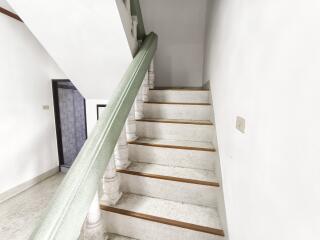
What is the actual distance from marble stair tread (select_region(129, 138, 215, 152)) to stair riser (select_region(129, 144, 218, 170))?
0.03 metres

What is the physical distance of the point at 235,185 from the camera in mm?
1023

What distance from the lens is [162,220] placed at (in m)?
1.24

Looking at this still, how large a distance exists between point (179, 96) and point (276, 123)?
1680 millimetres

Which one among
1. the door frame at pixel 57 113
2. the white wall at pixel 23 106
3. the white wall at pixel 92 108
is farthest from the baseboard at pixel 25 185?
the white wall at pixel 92 108

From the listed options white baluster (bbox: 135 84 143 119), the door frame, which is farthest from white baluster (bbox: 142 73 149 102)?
the door frame

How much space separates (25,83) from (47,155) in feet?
4.32

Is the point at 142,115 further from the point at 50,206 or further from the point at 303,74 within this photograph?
the point at 303,74

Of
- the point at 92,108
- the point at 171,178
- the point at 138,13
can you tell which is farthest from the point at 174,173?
the point at 92,108

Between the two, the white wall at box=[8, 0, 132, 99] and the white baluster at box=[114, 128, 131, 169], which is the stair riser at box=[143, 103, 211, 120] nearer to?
the white wall at box=[8, 0, 132, 99]

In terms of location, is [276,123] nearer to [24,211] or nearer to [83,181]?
[83,181]

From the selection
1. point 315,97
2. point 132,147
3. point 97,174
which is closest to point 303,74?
point 315,97

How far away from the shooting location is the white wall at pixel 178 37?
10.1 ft

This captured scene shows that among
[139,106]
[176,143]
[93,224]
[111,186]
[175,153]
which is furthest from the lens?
[139,106]

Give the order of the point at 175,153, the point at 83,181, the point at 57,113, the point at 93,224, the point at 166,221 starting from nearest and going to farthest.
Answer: the point at 83,181 → the point at 93,224 → the point at 166,221 → the point at 175,153 → the point at 57,113
